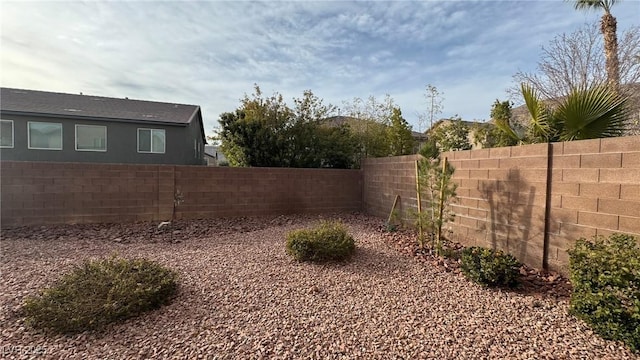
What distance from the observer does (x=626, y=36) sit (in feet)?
32.2

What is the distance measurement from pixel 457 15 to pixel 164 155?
42.4 feet

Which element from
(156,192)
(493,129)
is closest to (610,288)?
(493,129)

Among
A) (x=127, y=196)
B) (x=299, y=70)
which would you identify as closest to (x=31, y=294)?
(x=127, y=196)

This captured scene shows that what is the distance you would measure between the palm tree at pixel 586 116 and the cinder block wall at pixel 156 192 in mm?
5529

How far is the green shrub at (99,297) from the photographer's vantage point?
260cm

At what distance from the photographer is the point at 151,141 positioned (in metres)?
13.9

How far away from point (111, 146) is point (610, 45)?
19121 mm

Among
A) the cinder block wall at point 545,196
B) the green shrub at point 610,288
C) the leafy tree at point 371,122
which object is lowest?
the green shrub at point 610,288

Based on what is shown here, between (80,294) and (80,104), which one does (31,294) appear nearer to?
(80,294)

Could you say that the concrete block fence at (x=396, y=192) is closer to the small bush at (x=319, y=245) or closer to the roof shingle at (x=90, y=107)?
the small bush at (x=319, y=245)

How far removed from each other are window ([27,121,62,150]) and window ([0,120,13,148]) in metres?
0.58

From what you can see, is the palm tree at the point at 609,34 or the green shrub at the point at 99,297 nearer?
the green shrub at the point at 99,297

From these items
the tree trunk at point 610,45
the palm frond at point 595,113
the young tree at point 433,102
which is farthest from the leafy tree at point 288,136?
the tree trunk at point 610,45

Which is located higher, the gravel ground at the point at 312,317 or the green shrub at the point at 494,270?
the green shrub at the point at 494,270
